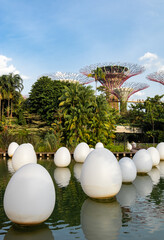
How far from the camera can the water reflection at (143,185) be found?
32.7ft

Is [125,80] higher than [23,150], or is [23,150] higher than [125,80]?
[125,80]

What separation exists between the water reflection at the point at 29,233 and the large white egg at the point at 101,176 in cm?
254

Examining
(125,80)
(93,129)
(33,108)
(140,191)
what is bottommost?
(140,191)

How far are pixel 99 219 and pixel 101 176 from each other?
1.69 m

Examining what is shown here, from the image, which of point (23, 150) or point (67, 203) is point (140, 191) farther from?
point (23, 150)

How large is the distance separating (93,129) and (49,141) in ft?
20.4

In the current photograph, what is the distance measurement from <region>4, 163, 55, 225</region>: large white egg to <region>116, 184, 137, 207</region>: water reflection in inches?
125

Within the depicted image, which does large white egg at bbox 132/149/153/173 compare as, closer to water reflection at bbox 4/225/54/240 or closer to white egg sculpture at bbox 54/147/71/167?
white egg sculpture at bbox 54/147/71/167

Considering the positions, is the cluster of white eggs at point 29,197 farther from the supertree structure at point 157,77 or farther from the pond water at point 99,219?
the supertree structure at point 157,77

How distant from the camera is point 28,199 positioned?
5.76 metres

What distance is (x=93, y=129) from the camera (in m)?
30.6

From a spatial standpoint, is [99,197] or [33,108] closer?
[99,197]

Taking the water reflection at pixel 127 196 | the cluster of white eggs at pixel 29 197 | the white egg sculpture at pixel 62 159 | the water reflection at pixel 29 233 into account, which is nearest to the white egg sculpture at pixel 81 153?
the white egg sculpture at pixel 62 159

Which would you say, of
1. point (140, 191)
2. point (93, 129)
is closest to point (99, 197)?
point (140, 191)
